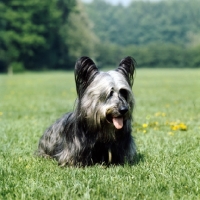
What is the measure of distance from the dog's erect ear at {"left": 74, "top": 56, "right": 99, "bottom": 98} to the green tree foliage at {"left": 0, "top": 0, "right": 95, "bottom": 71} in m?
55.6

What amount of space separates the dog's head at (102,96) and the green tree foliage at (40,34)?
183ft

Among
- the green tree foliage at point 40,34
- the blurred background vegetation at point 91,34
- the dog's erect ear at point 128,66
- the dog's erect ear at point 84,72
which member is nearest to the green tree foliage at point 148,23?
the blurred background vegetation at point 91,34

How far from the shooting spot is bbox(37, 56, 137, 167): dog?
4.97 m

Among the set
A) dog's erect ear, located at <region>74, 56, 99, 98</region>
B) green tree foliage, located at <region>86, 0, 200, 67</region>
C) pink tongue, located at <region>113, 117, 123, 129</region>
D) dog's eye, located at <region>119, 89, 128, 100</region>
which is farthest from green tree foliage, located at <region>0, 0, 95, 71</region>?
pink tongue, located at <region>113, 117, 123, 129</region>

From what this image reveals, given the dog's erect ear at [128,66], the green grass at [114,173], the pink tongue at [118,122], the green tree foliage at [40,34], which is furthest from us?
the green tree foliage at [40,34]

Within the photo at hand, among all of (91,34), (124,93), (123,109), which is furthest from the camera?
(91,34)

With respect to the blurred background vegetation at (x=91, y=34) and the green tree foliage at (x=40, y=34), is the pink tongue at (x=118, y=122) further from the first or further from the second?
the green tree foliage at (x=40, y=34)

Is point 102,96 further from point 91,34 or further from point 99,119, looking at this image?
point 91,34

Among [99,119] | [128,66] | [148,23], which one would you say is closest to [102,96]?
[99,119]

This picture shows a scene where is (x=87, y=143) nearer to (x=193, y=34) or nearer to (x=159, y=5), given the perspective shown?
(x=193, y=34)

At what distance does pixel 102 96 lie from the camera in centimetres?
496

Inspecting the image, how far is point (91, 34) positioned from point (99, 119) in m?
72.1

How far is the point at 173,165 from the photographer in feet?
18.2

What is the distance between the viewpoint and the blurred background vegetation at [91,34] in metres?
63.0
